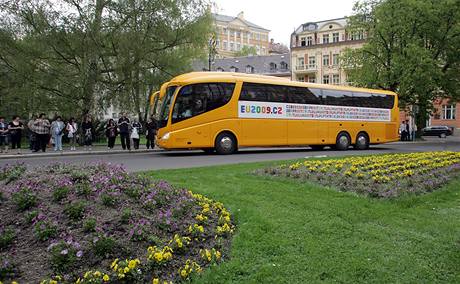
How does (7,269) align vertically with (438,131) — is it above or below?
below

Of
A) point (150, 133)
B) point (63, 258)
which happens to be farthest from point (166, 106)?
point (63, 258)

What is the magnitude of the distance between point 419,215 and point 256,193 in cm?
275

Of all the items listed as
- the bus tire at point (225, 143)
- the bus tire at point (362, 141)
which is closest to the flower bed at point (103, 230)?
the bus tire at point (225, 143)

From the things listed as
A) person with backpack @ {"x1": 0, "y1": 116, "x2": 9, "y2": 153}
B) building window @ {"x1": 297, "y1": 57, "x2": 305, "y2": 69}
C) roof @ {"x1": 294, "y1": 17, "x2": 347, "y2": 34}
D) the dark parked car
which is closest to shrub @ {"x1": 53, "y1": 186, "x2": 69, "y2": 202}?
person with backpack @ {"x1": 0, "y1": 116, "x2": 9, "y2": 153}

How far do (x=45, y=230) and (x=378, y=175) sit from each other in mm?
7492

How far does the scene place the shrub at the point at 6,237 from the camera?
15.1 feet

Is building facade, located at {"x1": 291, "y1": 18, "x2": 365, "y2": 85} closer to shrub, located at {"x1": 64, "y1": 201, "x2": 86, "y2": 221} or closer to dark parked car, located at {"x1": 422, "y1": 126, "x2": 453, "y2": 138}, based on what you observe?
dark parked car, located at {"x1": 422, "y1": 126, "x2": 453, "y2": 138}

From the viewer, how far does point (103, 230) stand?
195 inches

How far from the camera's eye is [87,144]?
25.3 m

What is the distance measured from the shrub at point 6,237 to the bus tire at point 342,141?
69.0 feet

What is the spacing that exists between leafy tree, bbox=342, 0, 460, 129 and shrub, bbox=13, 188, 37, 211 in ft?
113

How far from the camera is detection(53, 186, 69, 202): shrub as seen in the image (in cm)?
577

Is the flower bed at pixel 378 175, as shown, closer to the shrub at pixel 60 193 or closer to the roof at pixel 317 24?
the shrub at pixel 60 193

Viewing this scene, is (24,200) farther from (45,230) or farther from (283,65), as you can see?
(283,65)
